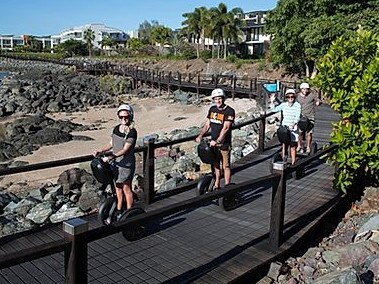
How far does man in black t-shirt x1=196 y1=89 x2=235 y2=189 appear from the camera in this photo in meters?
6.51

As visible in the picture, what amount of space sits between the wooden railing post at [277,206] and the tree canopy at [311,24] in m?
16.2

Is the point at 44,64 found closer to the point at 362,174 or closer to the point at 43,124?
the point at 43,124

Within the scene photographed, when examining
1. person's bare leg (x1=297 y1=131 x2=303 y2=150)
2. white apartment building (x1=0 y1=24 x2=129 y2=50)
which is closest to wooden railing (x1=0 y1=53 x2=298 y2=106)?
person's bare leg (x1=297 y1=131 x2=303 y2=150)

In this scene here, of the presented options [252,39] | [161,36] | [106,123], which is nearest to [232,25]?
[252,39]

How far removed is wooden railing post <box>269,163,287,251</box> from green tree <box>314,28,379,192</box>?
215 cm

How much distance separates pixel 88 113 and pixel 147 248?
2725 centimetres

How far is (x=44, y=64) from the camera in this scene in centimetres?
9494

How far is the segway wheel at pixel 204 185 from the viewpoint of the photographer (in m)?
7.04

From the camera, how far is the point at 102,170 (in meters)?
5.62

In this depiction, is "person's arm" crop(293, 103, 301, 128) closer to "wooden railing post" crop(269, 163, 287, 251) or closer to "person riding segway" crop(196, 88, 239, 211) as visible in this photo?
"person riding segway" crop(196, 88, 239, 211)

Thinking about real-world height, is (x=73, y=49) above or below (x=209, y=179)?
above

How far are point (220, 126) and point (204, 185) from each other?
1041 millimetres

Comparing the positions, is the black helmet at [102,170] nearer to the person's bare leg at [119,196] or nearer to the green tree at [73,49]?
the person's bare leg at [119,196]

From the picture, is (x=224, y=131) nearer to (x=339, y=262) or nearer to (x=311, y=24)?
(x=339, y=262)
